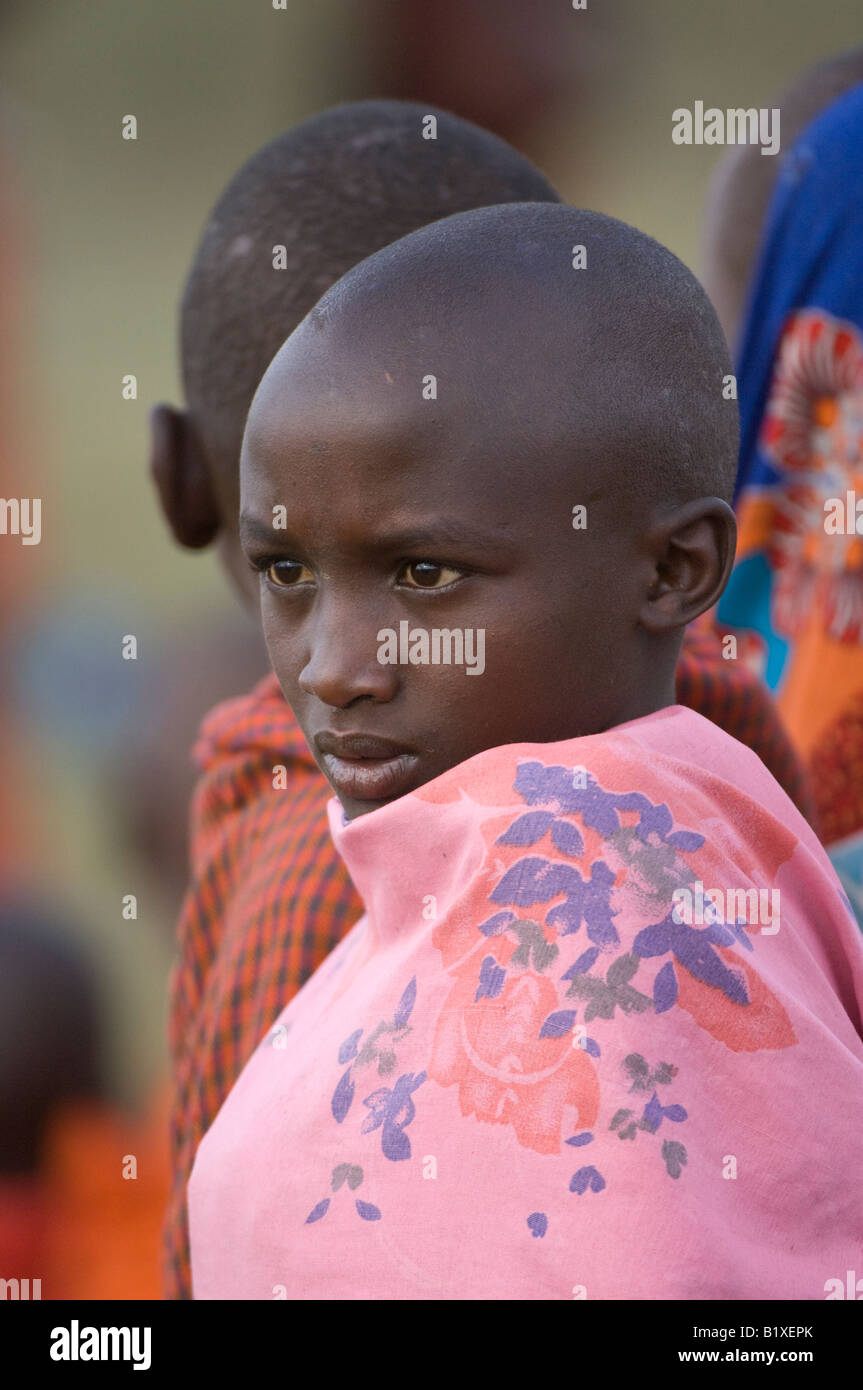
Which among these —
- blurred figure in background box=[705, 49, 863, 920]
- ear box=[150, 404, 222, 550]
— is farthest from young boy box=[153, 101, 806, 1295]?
blurred figure in background box=[705, 49, 863, 920]

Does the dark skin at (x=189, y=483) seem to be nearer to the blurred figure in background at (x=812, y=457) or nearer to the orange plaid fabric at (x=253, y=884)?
the orange plaid fabric at (x=253, y=884)

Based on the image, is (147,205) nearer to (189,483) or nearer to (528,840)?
(189,483)

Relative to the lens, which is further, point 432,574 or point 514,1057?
point 432,574

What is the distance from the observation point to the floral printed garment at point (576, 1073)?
2.81ft

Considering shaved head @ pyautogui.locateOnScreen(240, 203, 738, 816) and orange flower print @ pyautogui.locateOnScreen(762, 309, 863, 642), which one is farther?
orange flower print @ pyautogui.locateOnScreen(762, 309, 863, 642)

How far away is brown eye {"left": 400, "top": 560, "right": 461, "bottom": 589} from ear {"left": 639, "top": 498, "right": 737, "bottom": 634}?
137mm

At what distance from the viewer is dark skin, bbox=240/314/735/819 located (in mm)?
988

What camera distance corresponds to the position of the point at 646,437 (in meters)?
1.02

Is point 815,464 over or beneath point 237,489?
over

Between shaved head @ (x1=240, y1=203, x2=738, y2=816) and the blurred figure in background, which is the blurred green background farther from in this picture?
shaved head @ (x1=240, y1=203, x2=738, y2=816)

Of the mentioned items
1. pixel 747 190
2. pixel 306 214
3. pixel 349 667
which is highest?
pixel 747 190

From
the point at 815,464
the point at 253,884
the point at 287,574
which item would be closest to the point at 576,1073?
the point at 287,574

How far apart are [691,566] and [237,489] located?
64cm

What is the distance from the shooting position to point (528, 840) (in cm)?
94
